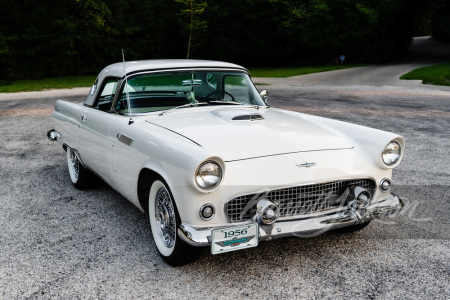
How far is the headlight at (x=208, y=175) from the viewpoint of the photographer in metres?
2.82

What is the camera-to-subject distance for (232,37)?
4353 centimetres

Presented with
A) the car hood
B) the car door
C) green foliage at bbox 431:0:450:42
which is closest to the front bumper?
the car hood

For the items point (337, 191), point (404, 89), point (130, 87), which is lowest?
point (404, 89)

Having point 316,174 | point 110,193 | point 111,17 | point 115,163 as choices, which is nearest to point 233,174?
point 316,174

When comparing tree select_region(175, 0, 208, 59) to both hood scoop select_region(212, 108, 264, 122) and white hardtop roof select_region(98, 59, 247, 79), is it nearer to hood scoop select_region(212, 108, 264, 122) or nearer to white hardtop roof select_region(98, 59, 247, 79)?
white hardtop roof select_region(98, 59, 247, 79)

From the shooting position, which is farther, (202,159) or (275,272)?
(275,272)

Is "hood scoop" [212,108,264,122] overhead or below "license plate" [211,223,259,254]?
overhead

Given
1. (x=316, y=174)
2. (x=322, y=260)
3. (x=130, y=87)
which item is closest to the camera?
(x=316, y=174)

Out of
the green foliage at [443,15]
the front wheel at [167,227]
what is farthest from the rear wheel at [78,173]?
the green foliage at [443,15]

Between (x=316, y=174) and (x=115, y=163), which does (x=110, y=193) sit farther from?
(x=316, y=174)

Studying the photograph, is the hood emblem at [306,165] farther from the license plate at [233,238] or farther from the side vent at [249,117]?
the side vent at [249,117]

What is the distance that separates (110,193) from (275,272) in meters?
2.51

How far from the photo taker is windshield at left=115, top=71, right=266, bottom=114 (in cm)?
414

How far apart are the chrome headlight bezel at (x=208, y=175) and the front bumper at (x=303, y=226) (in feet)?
0.89
